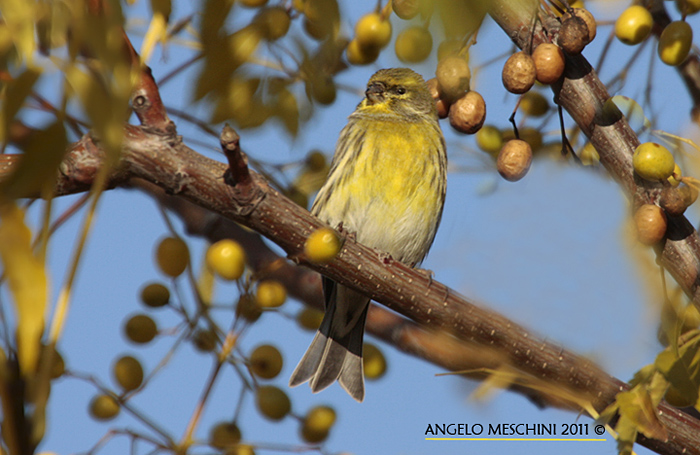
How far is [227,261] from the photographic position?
7.87ft

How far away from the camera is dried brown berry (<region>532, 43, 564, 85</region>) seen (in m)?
2.30

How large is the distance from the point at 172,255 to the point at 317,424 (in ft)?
2.72

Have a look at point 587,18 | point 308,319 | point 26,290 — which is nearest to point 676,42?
point 587,18

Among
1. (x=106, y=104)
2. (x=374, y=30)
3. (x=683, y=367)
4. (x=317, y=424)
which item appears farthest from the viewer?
(x=317, y=424)

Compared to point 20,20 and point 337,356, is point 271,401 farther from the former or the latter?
point 20,20

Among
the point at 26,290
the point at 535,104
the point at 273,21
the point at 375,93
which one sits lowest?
the point at 26,290

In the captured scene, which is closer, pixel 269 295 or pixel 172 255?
pixel 172 255

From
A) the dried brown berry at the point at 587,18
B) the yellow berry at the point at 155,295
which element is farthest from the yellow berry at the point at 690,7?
the yellow berry at the point at 155,295

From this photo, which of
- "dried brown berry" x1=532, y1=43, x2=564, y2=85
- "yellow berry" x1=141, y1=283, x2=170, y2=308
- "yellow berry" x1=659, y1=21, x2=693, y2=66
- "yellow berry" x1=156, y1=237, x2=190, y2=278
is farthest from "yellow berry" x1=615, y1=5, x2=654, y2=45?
"yellow berry" x1=141, y1=283, x2=170, y2=308

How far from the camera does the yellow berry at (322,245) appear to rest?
197cm

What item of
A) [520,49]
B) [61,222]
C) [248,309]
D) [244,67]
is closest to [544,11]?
[520,49]

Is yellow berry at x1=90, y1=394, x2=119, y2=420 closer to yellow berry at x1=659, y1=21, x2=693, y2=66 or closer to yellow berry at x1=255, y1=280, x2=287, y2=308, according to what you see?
yellow berry at x1=255, y1=280, x2=287, y2=308

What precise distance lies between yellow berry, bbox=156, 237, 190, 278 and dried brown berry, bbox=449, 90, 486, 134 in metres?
0.99

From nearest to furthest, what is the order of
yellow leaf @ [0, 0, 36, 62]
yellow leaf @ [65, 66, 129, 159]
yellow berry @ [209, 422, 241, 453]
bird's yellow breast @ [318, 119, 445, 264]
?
yellow leaf @ [65, 66, 129, 159]
yellow leaf @ [0, 0, 36, 62]
yellow berry @ [209, 422, 241, 453]
bird's yellow breast @ [318, 119, 445, 264]
